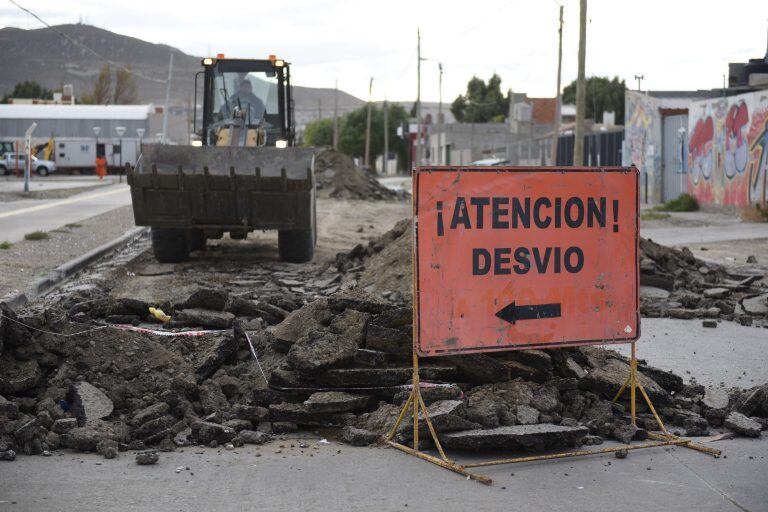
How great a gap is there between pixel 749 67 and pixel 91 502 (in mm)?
29245

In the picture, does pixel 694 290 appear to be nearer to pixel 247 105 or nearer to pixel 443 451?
pixel 443 451

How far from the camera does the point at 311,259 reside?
1628cm

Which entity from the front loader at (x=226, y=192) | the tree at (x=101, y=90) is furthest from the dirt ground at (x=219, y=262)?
the tree at (x=101, y=90)

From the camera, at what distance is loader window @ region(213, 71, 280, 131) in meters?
18.2

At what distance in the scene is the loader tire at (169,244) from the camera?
51.4 feet

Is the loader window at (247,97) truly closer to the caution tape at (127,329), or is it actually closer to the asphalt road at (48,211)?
the asphalt road at (48,211)

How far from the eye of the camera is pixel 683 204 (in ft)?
102

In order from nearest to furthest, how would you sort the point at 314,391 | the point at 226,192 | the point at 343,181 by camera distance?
the point at 314,391 → the point at 226,192 → the point at 343,181

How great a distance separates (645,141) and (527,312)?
31418mm

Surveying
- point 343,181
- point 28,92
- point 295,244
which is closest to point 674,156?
point 343,181

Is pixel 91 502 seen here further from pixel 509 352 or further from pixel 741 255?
pixel 741 255

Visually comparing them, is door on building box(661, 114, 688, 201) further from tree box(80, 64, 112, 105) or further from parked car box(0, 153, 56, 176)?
tree box(80, 64, 112, 105)

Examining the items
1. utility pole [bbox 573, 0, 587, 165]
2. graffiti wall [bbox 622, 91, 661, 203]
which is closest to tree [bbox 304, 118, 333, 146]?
graffiti wall [bbox 622, 91, 661, 203]

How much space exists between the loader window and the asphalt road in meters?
4.84
